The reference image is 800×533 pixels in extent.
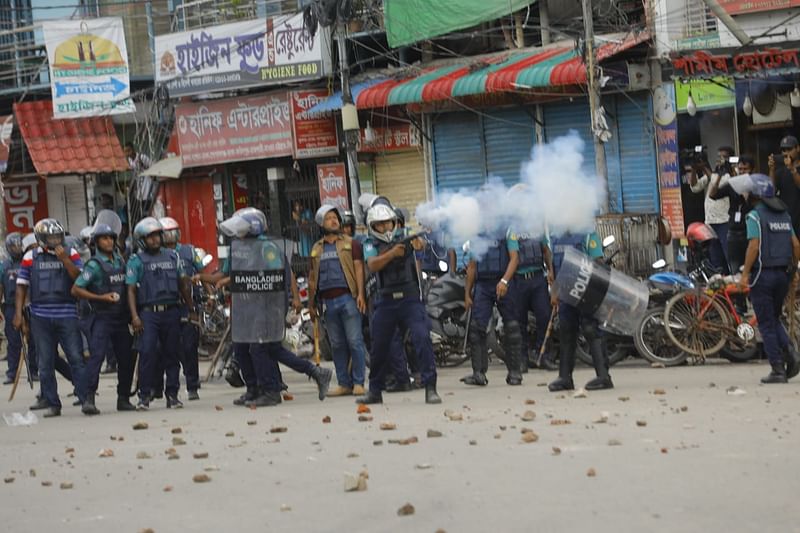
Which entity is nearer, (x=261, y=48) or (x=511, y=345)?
(x=511, y=345)

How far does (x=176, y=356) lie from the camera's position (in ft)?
43.1

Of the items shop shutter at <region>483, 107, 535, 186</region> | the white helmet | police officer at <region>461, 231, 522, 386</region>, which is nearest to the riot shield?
the white helmet

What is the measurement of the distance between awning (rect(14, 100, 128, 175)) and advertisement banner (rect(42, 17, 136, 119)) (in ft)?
4.51

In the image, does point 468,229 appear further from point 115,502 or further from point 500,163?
point 500,163

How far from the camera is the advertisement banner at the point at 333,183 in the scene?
2506cm

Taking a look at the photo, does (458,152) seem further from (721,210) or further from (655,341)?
(655,341)

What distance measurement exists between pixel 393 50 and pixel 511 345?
449 inches

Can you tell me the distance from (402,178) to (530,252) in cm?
1057

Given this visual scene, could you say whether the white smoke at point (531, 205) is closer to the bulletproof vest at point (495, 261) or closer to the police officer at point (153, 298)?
the bulletproof vest at point (495, 261)

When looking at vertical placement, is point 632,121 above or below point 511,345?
above

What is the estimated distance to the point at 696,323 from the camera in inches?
572

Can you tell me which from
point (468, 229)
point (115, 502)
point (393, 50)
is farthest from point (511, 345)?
point (393, 50)

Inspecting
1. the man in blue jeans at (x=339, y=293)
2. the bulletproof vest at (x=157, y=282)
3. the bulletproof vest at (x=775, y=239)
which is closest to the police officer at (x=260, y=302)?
the man in blue jeans at (x=339, y=293)

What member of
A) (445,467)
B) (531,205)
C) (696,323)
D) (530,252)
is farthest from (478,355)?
(445,467)
